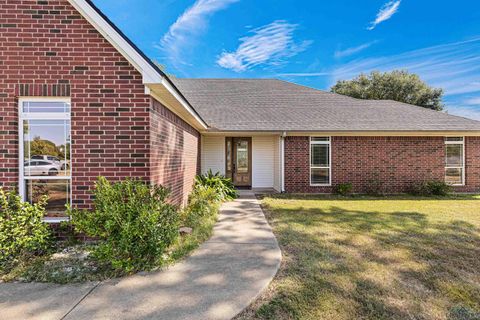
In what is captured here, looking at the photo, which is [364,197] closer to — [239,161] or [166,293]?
[239,161]

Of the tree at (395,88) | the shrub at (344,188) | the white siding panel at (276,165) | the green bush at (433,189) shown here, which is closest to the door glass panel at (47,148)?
the white siding panel at (276,165)

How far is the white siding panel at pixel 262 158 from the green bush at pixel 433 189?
634 centimetres

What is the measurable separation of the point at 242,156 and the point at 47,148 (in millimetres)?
9020

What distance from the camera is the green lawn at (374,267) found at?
2820mm

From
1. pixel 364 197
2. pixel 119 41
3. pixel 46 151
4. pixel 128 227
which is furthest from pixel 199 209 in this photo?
pixel 364 197

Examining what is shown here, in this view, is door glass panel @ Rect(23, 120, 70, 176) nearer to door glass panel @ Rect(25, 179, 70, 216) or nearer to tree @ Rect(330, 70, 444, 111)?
door glass panel @ Rect(25, 179, 70, 216)

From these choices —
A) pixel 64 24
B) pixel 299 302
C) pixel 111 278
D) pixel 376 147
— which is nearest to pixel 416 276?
pixel 299 302

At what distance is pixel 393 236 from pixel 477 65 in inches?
924

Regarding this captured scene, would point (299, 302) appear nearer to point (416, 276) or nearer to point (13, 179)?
point (416, 276)

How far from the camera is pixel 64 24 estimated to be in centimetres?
452

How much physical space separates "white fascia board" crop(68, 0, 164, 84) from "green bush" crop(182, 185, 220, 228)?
127 inches

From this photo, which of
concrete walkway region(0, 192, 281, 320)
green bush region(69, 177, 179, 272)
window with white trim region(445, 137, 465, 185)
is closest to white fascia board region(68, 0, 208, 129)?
green bush region(69, 177, 179, 272)

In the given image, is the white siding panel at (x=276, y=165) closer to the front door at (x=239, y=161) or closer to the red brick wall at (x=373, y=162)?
the red brick wall at (x=373, y=162)

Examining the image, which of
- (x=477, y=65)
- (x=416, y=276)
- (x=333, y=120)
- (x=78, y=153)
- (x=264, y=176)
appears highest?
(x=477, y=65)
